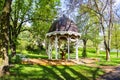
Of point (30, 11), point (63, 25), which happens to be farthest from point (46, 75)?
point (30, 11)

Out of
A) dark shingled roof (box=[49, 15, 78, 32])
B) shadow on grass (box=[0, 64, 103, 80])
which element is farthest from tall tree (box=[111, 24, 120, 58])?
shadow on grass (box=[0, 64, 103, 80])

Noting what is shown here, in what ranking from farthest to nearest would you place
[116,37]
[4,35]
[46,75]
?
[116,37]
[46,75]
[4,35]

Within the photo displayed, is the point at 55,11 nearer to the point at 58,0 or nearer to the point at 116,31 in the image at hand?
the point at 58,0

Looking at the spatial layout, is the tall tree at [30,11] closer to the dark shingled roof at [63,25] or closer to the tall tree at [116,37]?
the dark shingled roof at [63,25]

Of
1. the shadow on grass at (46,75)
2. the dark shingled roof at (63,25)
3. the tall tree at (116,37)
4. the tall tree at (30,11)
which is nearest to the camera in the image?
the shadow on grass at (46,75)

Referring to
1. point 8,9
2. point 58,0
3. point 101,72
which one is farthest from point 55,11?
point 8,9

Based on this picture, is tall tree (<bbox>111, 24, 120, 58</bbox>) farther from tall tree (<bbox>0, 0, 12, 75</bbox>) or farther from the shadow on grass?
tall tree (<bbox>0, 0, 12, 75</bbox>)

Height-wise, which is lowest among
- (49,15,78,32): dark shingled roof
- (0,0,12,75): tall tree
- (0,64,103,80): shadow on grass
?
(0,64,103,80): shadow on grass

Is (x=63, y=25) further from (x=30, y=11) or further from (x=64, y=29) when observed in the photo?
(x=30, y=11)

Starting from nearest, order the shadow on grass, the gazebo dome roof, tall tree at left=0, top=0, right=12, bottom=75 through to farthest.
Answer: tall tree at left=0, top=0, right=12, bottom=75, the shadow on grass, the gazebo dome roof

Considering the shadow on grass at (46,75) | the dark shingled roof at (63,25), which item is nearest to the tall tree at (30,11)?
the dark shingled roof at (63,25)

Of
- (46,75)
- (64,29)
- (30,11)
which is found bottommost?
(46,75)

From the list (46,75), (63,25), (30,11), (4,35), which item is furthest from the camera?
(30,11)

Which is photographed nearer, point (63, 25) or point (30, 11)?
point (63, 25)
